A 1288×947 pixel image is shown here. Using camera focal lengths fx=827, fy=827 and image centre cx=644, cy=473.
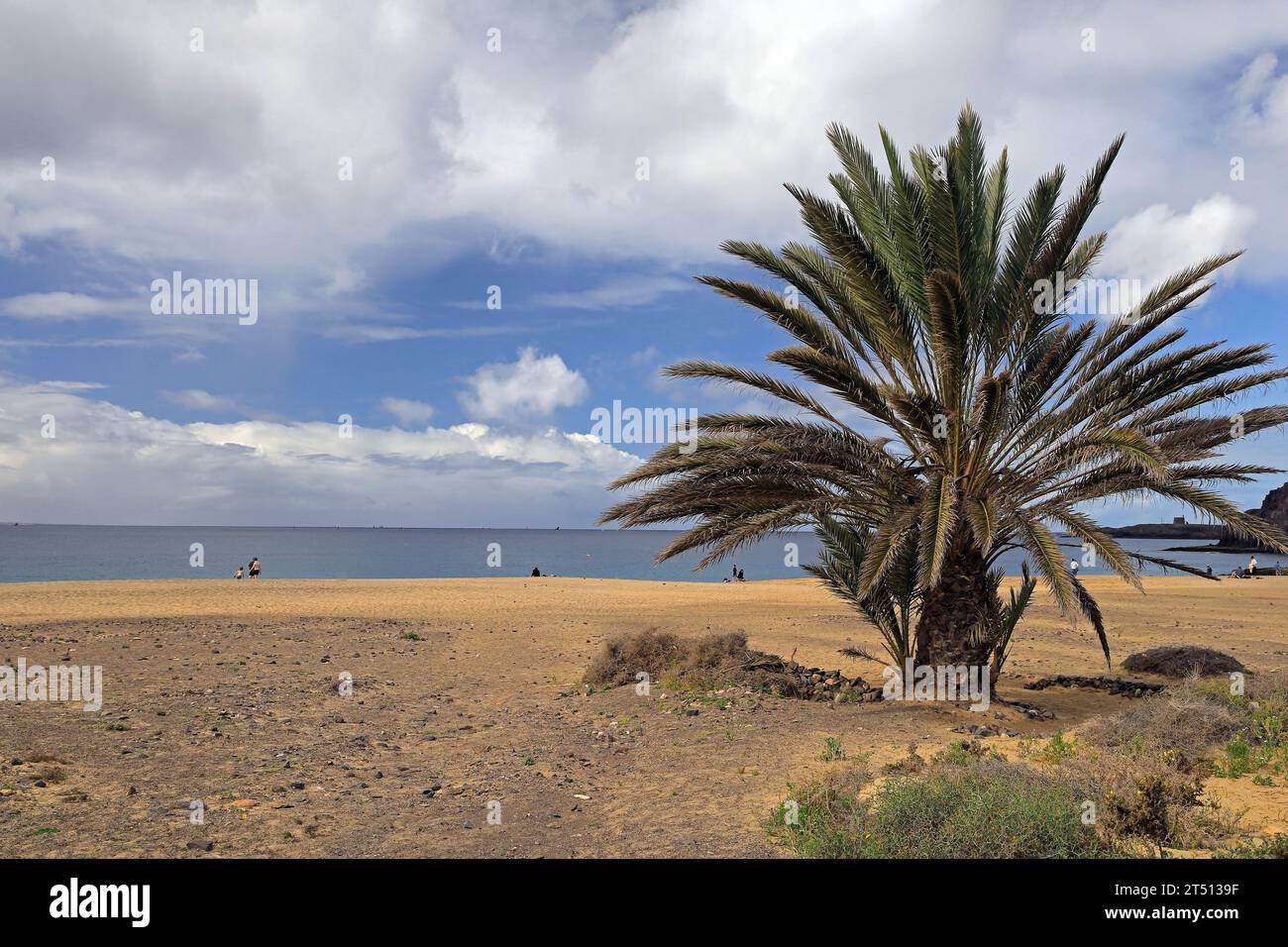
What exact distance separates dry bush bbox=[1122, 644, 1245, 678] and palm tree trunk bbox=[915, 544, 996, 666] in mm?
5955

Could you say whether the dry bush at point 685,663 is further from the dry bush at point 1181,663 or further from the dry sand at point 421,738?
the dry bush at point 1181,663

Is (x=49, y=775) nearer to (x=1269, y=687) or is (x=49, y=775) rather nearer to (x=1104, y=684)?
(x=1269, y=687)

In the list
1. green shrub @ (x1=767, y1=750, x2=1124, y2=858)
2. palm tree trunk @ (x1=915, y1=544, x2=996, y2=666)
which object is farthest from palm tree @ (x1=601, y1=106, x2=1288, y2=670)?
green shrub @ (x1=767, y1=750, x2=1124, y2=858)

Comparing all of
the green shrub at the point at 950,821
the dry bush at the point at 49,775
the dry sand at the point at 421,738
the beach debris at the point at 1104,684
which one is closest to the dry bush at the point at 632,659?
the dry sand at the point at 421,738

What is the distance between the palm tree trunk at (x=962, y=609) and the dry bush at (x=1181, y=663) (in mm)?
5955

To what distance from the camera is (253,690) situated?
43.6 ft

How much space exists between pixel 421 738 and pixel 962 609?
7.93m

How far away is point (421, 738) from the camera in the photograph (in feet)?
36.1

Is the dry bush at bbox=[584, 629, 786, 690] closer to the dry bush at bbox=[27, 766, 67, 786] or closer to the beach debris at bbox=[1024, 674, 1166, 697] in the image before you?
the beach debris at bbox=[1024, 674, 1166, 697]

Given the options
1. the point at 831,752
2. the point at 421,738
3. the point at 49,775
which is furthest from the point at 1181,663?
the point at 49,775

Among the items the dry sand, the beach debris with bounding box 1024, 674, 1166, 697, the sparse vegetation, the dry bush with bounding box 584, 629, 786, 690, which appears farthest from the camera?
the beach debris with bounding box 1024, 674, 1166, 697

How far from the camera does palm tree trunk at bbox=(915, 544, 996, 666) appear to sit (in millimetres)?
12242

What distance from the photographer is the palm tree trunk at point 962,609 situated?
12242mm

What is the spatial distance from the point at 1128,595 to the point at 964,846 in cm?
3636
